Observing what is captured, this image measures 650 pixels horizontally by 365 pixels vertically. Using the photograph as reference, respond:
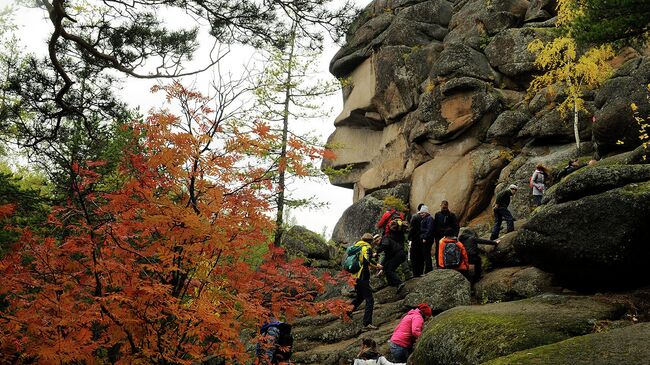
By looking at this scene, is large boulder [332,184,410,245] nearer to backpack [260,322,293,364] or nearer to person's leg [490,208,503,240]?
person's leg [490,208,503,240]

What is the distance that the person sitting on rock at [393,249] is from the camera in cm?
1161

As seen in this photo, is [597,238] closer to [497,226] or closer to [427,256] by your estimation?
[427,256]

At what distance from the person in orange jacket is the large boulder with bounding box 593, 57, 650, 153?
555cm

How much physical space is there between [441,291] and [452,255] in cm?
113

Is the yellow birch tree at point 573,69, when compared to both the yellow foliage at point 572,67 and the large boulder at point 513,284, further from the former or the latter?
the large boulder at point 513,284

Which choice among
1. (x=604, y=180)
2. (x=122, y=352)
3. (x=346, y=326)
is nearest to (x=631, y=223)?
(x=604, y=180)

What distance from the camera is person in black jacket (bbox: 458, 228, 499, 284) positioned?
1166cm

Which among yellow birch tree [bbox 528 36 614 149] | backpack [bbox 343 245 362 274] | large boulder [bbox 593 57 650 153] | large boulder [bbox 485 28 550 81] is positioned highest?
large boulder [bbox 485 28 550 81]

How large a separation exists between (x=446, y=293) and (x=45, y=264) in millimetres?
7572

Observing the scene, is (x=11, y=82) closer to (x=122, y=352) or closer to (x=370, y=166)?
(x=122, y=352)

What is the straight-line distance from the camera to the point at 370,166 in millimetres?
25688

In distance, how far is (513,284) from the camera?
10.2 m

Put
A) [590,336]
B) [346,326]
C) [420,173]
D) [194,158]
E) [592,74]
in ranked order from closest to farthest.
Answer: [590,336]
[194,158]
[346,326]
[592,74]
[420,173]

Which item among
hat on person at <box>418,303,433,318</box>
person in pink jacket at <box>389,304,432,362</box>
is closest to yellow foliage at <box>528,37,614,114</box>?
hat on person at <box>418,303,433,318</box>
